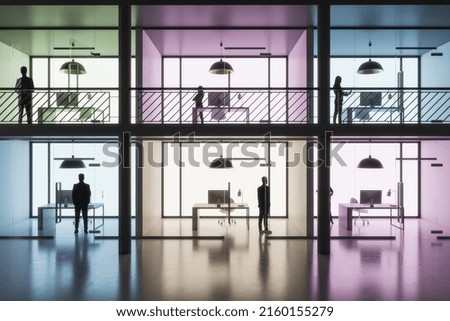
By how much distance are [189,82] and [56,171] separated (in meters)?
5.05

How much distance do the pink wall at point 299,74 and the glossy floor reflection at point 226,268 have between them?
3329 millimetres

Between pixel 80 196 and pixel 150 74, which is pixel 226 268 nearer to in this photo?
pixel 80 196

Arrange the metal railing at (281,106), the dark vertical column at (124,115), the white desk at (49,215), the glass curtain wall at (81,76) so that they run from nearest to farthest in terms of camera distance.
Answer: the dark vertical column at (124,115) < the metal railing at (281,106) < the white desk at (49,215) < the glass curtain wall at (81,76)

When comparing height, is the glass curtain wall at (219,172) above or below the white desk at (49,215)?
above

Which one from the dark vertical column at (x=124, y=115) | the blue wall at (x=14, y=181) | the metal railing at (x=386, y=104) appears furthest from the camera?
the blue wall at (x=14, y=181)

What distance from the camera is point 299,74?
10.8 metres

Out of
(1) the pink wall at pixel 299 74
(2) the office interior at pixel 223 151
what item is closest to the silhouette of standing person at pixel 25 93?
(2) the office interior at pixel 223 151

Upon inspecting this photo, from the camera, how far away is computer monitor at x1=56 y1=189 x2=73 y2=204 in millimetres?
10896

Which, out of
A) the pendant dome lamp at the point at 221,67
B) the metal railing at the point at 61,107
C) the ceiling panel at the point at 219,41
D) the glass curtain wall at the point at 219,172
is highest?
the ceiling panel at the point at 219,41

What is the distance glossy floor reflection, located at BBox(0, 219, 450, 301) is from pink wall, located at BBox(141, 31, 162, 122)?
10.7 ft

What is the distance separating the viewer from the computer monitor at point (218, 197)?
443 inches

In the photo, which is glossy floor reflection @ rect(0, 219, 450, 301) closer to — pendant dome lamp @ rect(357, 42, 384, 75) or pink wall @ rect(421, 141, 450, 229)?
pink wall @ rect(421, 141, 450, 229)

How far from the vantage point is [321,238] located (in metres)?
8.45

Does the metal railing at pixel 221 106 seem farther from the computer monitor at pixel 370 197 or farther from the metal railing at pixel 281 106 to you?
the computer monitor at pixel 370 197
